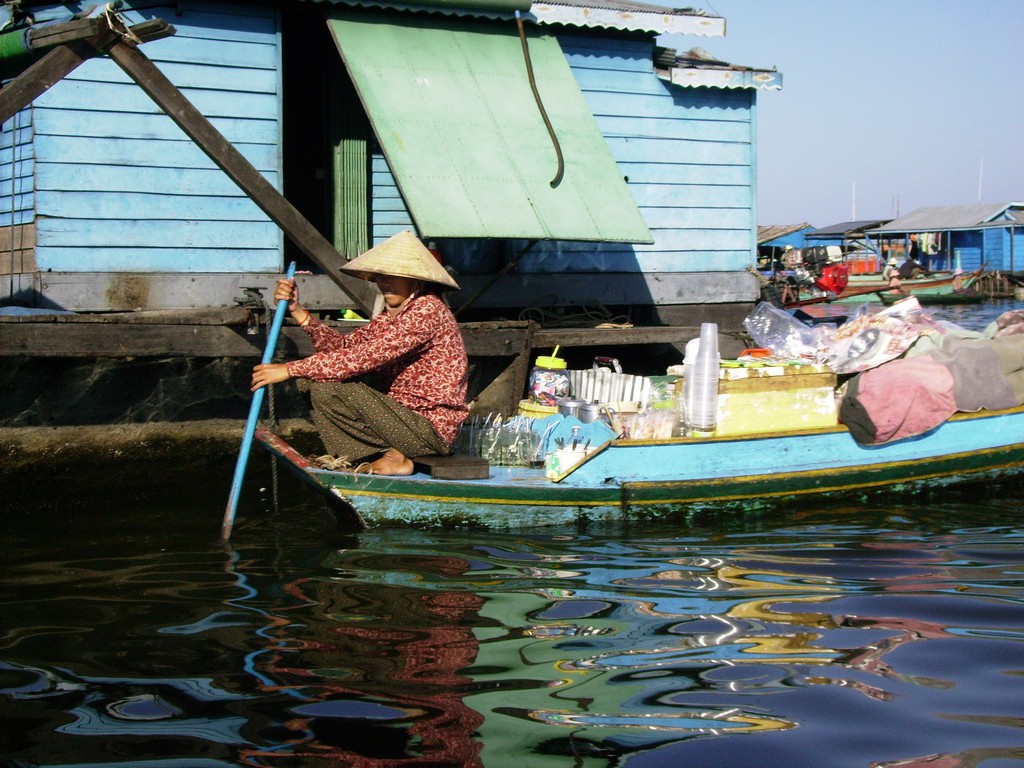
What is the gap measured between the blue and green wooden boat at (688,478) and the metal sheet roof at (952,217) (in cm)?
3120

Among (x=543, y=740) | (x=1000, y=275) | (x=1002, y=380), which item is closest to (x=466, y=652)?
(x=543, y=740)

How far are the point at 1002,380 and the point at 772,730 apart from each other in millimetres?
4371

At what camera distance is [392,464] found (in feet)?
18.2

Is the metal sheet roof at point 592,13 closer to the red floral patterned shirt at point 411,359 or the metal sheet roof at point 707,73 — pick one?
the metal sheet roof at point 707,73

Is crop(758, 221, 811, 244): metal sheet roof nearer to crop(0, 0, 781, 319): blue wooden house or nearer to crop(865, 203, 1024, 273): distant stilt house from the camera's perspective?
crop(865, 203, 1024, 273): distant stilt house

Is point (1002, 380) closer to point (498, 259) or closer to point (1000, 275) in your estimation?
point (498, 259)

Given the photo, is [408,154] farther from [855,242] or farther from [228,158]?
[855,242]

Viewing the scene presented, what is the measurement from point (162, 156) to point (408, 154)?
1.73m

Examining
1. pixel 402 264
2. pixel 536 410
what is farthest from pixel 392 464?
pixel 536 410

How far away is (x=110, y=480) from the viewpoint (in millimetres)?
6496

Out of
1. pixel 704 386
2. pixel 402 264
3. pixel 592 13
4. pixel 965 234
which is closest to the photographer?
pixel 402 264

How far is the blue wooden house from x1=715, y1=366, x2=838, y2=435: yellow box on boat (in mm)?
1598

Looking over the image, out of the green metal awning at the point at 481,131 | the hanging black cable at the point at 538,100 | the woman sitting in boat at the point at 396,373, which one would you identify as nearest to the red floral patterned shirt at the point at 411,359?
the woman sitting in boat at the point at 396,373

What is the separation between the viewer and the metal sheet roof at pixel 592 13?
7766 millimetres
